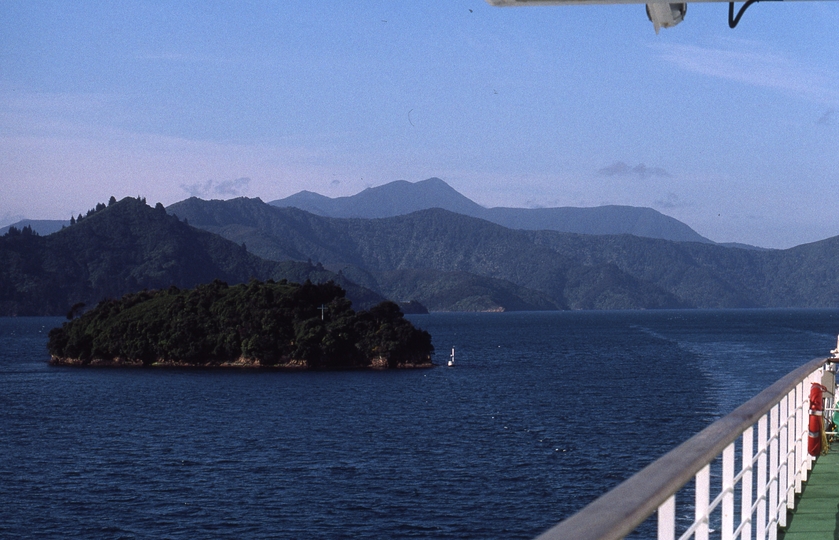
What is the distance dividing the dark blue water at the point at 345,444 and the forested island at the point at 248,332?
23.4 ft

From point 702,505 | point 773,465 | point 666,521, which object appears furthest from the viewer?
point 773,465

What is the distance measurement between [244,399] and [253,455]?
85.8 ft

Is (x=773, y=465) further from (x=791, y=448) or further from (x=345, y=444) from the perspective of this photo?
(x=345, y=444)

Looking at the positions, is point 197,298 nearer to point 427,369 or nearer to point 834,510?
point 427,369

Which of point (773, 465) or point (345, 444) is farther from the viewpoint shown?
point (345, 444)

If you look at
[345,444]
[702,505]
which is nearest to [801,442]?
[702,505]

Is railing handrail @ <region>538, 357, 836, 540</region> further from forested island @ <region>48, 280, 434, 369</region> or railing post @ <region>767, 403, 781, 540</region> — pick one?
forested island @ <region>48, 280, 434, 369</region>

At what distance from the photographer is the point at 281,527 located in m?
27.3

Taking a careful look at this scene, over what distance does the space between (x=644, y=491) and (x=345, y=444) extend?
4338 centimetres

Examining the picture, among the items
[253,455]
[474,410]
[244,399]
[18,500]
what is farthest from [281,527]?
[244,399]

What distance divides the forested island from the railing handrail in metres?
91.4

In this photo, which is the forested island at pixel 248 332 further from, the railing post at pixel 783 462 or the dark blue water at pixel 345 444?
the railing post at pixel 783 462

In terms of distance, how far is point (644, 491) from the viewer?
1745 mm

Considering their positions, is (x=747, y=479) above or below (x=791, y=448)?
above
